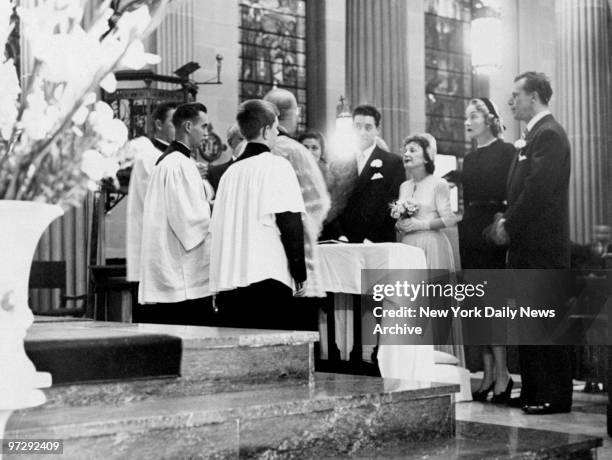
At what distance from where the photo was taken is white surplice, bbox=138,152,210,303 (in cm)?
678

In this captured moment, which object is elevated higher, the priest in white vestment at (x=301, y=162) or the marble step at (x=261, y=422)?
the priest in white vestment at (x=301, y=162)

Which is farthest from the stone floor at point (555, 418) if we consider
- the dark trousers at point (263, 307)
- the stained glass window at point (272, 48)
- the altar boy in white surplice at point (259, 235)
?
the stained glass window at point (272, 48)

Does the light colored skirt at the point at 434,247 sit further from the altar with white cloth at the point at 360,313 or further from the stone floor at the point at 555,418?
the stone floor at the point at 555,418

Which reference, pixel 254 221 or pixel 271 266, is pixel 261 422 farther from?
pixel 254 221

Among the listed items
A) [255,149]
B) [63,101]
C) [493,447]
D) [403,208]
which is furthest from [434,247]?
[63,101]

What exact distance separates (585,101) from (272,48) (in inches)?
195

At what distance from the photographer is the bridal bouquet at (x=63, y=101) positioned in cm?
267

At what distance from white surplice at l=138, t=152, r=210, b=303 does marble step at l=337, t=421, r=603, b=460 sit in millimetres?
2502

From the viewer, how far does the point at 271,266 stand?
5902 mm

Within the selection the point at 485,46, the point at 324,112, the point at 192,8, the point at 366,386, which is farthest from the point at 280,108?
the point at 324,112

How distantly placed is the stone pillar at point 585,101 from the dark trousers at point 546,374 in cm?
964

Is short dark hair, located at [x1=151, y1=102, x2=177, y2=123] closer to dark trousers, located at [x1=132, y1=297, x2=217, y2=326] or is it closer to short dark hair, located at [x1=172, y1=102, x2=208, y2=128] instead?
short dark hair, located at [x1=172, y1=102, x2=208, y2=128]

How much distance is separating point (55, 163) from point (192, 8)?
36.2 feet

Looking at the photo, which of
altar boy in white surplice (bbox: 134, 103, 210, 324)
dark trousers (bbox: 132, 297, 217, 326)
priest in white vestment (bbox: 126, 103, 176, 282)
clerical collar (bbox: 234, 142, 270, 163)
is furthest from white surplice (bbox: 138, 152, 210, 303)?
clerical collar (bbox: 234, 142, 270, 163)
